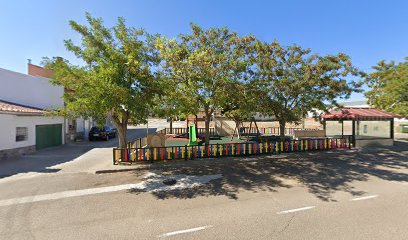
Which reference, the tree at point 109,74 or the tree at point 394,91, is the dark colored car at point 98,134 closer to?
the tree at point 109,74

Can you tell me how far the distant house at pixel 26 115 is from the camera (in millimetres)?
12586

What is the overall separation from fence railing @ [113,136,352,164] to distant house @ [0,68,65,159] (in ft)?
18.3

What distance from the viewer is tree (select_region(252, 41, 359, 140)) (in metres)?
11.8

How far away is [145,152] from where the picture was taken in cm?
1079

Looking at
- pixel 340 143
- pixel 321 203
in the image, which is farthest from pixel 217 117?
pixel 321 203

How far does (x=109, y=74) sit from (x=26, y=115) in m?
9.72

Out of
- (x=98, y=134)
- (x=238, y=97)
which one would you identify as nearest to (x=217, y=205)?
(x=238, y=97)

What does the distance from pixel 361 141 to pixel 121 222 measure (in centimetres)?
1835

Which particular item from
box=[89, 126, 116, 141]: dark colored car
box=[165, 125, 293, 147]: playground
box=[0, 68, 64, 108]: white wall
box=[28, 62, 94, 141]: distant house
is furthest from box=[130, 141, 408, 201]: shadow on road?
box=[89, 126, 116, 141]: dark colored car

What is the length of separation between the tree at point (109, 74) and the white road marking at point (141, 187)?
2903mm

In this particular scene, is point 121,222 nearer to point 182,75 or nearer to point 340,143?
point 182,75

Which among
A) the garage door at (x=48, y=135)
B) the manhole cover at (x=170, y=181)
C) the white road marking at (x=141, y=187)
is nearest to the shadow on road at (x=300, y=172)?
the white road marking at (x=141, y=187)

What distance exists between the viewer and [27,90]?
15953 millimetres

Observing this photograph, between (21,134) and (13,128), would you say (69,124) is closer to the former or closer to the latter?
(21,134)
